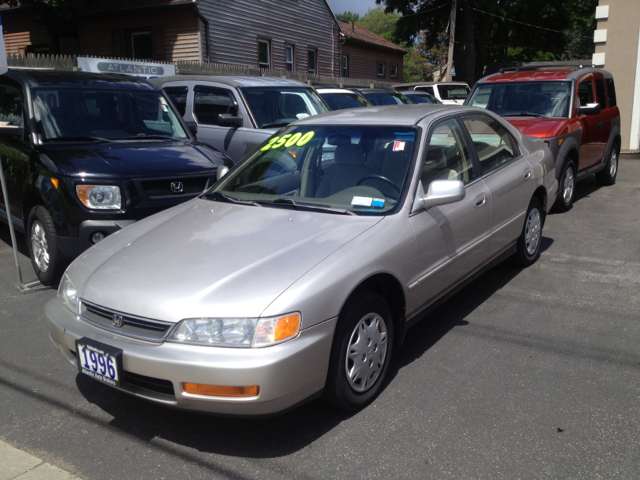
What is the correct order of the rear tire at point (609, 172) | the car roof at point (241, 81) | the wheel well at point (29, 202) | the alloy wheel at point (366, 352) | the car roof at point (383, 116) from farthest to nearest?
the rear tire at point (609, 172)
the car roof at point (241, 81)
the wheel well at point (29, 202)
the car roof at point (383, 116)
the alloy wheel at point (366, 352)

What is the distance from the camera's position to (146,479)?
2.84 meters

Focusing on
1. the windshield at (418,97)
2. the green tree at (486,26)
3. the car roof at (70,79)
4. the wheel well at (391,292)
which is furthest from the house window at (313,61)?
the wheel well at (391,292)

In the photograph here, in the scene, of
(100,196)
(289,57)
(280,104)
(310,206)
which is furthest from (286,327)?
(289,57)

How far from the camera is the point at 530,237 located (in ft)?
18.9

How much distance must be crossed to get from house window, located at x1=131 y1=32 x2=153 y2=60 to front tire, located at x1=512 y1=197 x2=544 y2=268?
1795 cm

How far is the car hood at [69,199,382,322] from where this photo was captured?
291 cm

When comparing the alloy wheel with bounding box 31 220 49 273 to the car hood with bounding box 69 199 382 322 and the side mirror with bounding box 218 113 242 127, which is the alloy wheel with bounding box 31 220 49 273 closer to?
the car hood with bounding box 69 199 382 322

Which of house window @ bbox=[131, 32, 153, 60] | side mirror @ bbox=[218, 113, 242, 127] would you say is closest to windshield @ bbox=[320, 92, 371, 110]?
side mirror @ bbox=[218, 113, 242, 127]

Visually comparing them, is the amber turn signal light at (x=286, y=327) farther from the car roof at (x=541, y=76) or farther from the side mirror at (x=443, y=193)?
the car roof at (x=541, y=76)

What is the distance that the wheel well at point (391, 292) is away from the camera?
350cm

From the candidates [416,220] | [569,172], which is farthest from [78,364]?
[569,172]

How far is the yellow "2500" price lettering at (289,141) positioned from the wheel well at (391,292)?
1402mm

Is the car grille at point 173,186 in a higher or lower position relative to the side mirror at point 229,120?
lower

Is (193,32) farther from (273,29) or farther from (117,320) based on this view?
(117,320)
